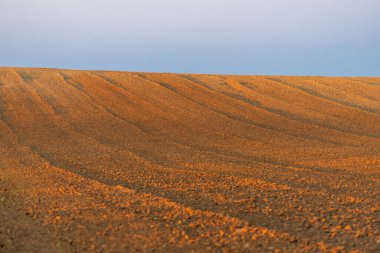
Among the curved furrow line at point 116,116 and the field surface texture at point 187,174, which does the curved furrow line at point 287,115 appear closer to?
the field surface texture at point 187,174

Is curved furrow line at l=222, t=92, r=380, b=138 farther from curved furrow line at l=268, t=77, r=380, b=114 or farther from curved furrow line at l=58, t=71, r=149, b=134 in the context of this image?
curved furrow line at l=58, t=71, r=149, b=134

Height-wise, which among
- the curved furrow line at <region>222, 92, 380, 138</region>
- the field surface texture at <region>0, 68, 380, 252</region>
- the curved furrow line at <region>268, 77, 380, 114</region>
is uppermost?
the curved furrow line at <region>268, 77, 380, 114</region>

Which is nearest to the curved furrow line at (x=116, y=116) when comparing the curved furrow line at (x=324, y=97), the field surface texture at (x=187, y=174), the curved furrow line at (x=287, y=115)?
the field surface texture at (x=187, y=174)

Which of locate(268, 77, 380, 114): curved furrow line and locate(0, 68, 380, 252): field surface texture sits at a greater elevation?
locate(268, 77, 380, 114): curved furrow line

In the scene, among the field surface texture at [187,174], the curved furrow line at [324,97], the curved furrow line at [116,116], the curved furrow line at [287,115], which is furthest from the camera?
the curved furrow line at [324,97]

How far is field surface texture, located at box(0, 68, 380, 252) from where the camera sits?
4.19 m

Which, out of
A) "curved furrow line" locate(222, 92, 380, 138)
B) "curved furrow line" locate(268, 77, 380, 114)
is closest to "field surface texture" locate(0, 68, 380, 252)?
"curved furrow line" locate(222, 92, 380, 138)

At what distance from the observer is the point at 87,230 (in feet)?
14.3

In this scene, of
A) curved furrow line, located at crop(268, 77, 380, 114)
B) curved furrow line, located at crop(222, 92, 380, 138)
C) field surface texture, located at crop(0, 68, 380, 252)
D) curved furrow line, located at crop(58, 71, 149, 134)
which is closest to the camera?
field surface texture, located at crop(0, 68, 380, 252)

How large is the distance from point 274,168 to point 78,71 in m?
21.2

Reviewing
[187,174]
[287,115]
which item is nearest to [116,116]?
[287,115]

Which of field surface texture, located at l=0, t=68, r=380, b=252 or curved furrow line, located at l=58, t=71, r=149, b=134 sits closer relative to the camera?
field surface texture, located at l=0, t=68, r=380, b=252

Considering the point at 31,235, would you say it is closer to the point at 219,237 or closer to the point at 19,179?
the point at 219,237

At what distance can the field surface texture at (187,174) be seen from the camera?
13.8ft
